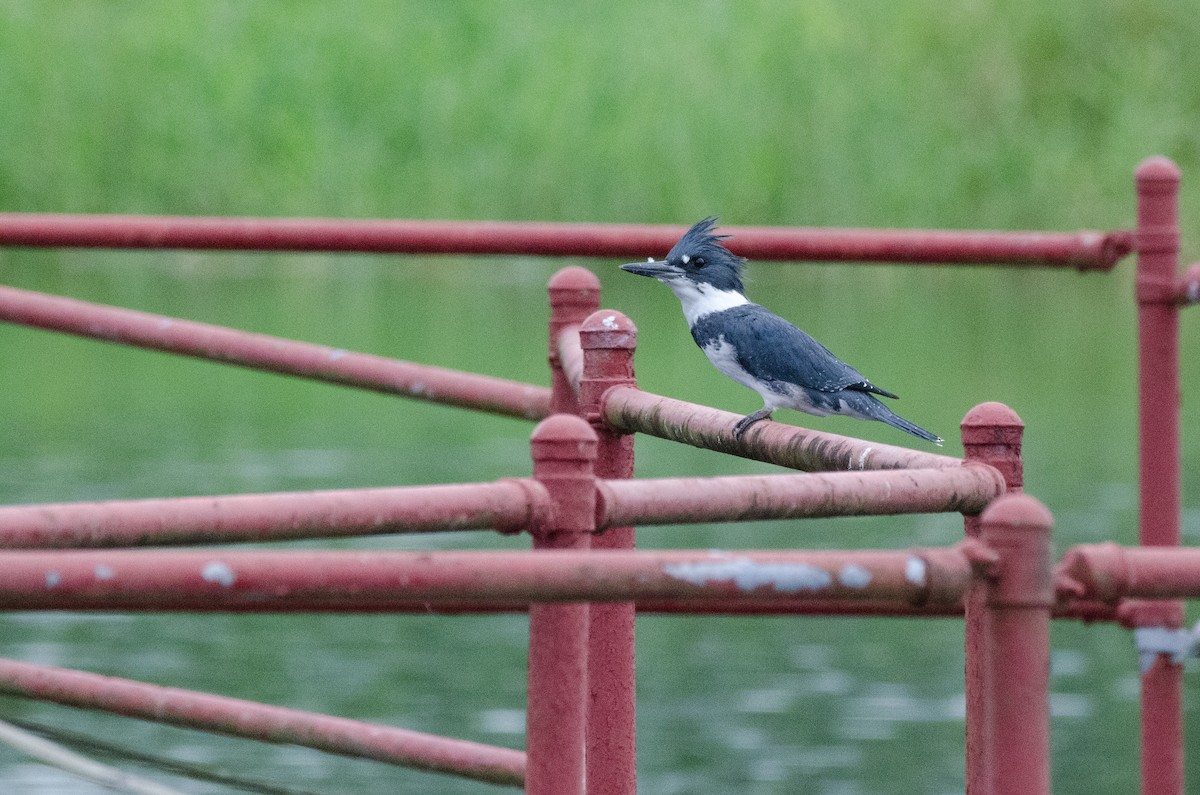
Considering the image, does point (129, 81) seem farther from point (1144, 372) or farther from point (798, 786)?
point (1144, 372)

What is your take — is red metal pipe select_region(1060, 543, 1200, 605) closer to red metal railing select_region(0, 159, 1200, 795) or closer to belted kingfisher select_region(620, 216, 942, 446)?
red metal railing select_region(0, 159, 1200, 795)

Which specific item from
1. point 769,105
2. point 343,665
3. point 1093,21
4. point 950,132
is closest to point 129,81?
point 769,105

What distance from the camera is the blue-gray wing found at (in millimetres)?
2887

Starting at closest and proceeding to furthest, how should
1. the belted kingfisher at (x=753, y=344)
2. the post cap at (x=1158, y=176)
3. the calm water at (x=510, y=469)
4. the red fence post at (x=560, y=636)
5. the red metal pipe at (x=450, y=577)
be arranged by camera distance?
the red metal pipe at (x=450, y=577), the red fence post at (x=560, y=636), the belted kingfisher at (x=753, y=344), the post cap at (x=1158, y=176), the calm water at (x=510, y=469)

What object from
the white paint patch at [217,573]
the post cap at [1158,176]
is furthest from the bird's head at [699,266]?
the white paint patch at [217,573]

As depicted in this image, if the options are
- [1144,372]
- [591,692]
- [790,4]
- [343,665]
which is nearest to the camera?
[591,692]

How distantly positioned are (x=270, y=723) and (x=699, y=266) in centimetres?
98

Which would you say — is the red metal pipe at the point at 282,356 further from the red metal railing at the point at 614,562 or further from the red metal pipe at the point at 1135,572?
the red metal pipe at the point at 1135,572

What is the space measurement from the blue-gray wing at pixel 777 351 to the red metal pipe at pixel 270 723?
2.25 ft

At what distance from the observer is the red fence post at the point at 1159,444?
3121mm

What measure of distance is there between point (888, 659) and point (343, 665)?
3.03 m

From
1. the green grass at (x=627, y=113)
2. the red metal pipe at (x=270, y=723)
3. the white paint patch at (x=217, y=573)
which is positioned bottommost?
the white paint patch at (x=217, y=573)

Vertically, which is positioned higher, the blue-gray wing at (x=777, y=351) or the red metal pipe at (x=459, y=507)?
the blue-gray wing at (x=777, y=351)

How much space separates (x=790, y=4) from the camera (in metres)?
30.5
